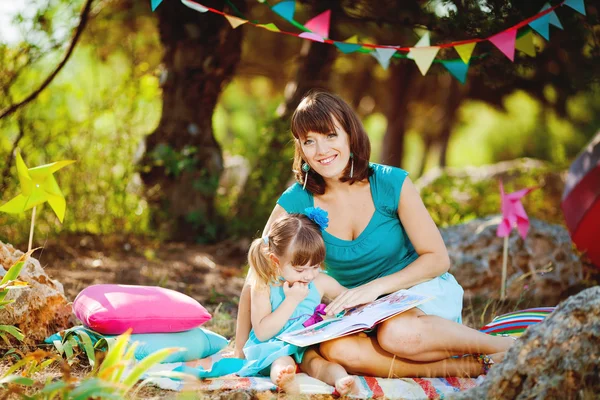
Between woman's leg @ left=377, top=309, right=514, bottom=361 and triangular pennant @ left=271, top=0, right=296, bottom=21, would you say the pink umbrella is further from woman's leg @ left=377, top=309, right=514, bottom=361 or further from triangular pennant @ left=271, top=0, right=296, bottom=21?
triangular pennant @ left=271, top=0, right=296, bottom=21

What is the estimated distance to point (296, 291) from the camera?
8.34 feet

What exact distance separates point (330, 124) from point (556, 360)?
3.91 feet

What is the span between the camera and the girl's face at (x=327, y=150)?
267cm

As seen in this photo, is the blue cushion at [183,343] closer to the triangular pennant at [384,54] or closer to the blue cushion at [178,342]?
the blue cushion at [178,342]

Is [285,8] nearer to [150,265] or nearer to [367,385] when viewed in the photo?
[150,265]

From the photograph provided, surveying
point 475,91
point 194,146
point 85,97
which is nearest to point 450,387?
point 194,146

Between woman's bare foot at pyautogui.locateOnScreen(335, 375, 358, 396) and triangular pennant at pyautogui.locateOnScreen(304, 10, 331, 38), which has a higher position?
triangular pennant at pyautogui.locateOnScreen(304, 10, 331, 38)

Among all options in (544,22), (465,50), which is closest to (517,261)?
(465,50)

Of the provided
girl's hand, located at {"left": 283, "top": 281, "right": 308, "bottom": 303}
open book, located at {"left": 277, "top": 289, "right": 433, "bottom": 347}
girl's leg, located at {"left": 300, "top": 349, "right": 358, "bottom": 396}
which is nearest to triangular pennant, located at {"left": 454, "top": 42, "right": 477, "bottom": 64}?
open book, located at {"left": 277, "top": 289, "right": 433, "bottom": 347}

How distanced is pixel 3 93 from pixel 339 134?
98.2 inches

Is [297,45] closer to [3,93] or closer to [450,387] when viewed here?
[3,93]

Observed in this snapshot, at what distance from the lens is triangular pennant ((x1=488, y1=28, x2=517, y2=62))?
10.6 ft

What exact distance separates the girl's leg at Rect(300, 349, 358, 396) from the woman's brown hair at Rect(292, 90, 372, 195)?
698 mm

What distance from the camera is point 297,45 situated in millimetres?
8469
